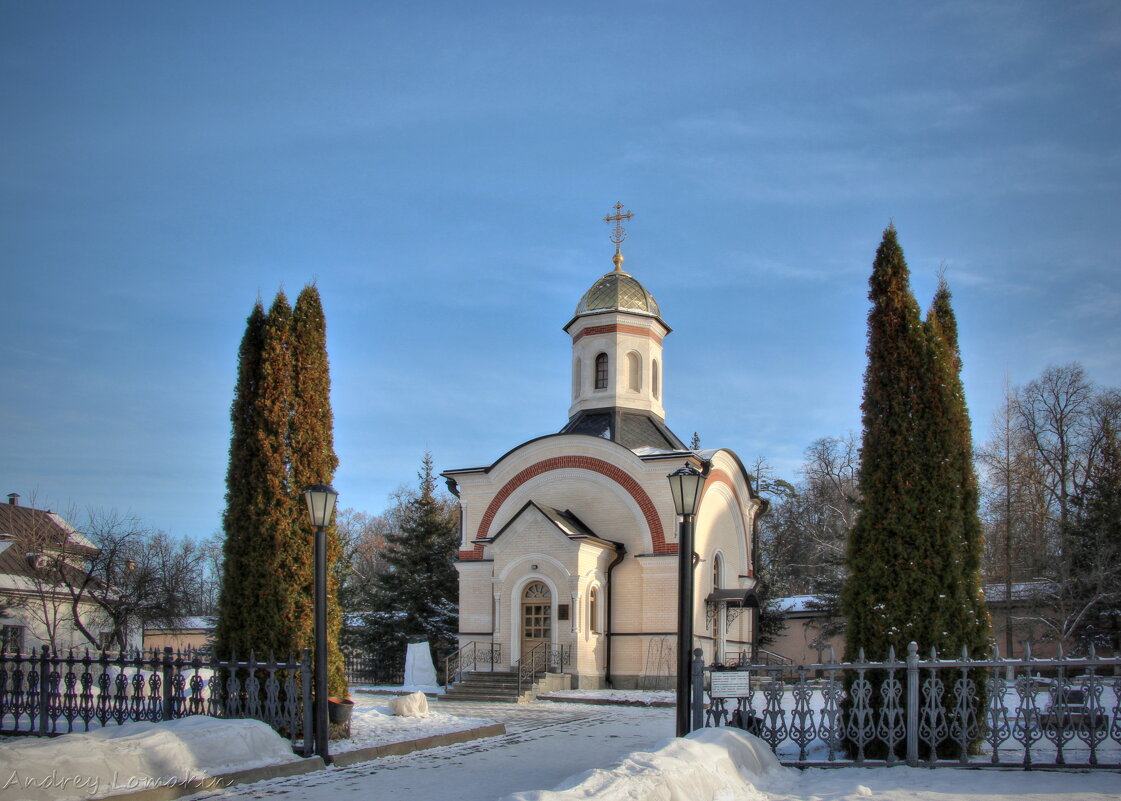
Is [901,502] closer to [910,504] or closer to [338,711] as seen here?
[910,504]

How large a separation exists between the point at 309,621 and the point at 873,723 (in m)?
6.59

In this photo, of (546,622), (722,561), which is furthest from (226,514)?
(722,561)

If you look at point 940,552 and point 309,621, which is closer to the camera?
point 940,552

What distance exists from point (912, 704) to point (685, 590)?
2.47m

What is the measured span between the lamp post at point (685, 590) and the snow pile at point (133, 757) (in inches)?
155

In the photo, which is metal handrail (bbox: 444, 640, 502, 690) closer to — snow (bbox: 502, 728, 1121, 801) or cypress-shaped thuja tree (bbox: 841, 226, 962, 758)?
cypress-shaped thuja tree (bbox: 841, 226, 962, 758)

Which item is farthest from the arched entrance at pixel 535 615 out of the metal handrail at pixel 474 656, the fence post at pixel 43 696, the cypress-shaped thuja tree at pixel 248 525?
the fence post at pixel 43 696

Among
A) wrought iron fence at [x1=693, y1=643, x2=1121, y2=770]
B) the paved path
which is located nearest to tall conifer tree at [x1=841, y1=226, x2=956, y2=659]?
wrought iron fence at [x1=693, y1=643, x2=1121, y2=770]

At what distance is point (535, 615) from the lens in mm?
22438

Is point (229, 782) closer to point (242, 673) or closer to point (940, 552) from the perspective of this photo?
point (242, 673)

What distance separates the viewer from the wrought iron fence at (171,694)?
1059cm

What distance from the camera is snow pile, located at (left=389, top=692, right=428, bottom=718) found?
46.5 feet

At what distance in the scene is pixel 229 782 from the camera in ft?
28.0

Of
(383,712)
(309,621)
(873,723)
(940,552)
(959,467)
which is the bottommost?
(383,712)
